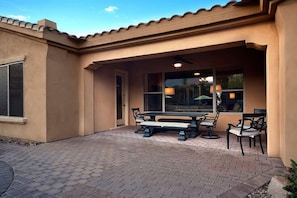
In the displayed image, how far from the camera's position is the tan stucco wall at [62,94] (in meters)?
5.81

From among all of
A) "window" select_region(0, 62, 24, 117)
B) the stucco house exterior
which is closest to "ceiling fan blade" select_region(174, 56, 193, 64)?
the stucco house exterior

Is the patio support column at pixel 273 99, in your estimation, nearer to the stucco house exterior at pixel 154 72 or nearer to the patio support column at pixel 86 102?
the stucco house exterior at pixel 154 72

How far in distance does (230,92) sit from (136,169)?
5.07 metres

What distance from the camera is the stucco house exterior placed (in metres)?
4.00

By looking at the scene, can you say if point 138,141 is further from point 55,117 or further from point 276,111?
point 276,111

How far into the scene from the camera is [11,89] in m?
6.59

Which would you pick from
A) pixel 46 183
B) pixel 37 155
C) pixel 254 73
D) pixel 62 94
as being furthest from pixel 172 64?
pixel 46 183

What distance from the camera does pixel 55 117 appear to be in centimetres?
598

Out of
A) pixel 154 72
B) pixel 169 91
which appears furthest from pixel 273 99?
pixel 154 72

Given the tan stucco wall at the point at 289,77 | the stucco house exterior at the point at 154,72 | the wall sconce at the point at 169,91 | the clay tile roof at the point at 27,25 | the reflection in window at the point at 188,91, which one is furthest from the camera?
the wall sconce at the point at 169,91

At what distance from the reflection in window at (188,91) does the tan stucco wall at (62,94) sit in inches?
145

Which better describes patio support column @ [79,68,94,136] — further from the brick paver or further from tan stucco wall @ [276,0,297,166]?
tan stucco wall @ [276,0,297,166]

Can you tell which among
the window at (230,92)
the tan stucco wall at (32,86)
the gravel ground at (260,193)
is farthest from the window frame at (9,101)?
the window at (230,92)

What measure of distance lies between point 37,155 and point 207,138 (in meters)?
4.49
